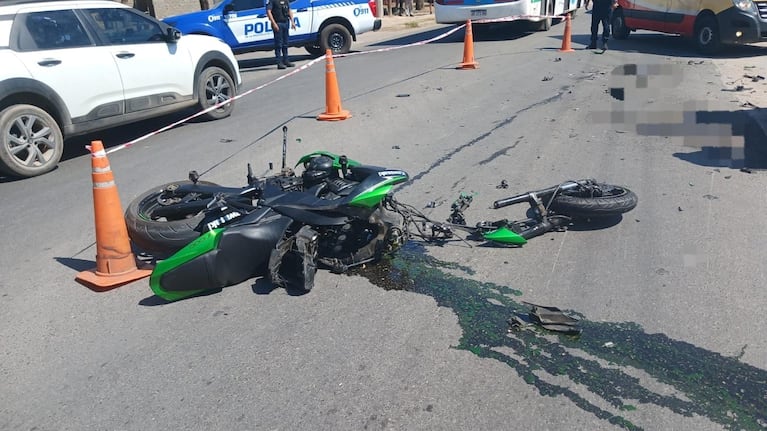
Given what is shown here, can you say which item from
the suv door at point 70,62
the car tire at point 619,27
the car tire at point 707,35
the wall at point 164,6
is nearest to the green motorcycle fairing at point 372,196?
the suv door at point 70,62

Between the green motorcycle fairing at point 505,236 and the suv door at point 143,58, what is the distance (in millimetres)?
5387

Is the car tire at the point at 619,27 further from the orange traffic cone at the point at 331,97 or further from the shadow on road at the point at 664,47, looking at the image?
the orange traffic cone at the point at 331,97

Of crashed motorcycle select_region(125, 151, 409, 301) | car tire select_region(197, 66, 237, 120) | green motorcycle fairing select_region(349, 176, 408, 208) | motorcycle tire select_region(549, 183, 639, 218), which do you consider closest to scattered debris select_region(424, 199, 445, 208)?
crashed motorcycle select_region(125, 151, 409, 301)

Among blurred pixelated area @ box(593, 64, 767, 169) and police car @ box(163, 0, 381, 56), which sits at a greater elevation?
police car @ box(163, 0, 381, 56)

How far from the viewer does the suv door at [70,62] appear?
6.97m

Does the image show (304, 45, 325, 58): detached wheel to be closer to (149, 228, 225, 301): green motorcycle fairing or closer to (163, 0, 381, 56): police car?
(163, 0, 381, 56): police car

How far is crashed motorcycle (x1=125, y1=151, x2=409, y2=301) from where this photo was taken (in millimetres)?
4020

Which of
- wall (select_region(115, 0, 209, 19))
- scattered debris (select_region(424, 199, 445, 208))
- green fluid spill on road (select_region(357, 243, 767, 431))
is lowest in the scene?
green fluid spill on road (select_region(357, 243, 767, 431))

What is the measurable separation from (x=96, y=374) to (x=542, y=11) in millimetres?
18451

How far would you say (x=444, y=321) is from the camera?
3.74m

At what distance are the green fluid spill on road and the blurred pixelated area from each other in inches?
154

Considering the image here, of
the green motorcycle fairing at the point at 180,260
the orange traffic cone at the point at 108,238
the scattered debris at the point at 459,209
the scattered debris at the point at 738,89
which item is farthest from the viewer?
the scattered debris at the point at 738,89

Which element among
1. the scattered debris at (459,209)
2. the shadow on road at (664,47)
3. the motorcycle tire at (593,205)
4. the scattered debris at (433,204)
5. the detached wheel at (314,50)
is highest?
the detached wheel at (314,50)

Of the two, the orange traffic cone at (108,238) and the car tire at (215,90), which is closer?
the orange traffic cone at (108,238)
